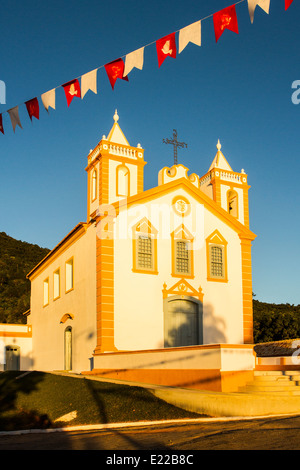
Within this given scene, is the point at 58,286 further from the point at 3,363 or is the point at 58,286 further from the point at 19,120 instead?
the point at 19,120

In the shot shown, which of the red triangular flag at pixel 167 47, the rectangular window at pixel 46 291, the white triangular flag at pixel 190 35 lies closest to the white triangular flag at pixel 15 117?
the red triangular flag at pixel 167 47

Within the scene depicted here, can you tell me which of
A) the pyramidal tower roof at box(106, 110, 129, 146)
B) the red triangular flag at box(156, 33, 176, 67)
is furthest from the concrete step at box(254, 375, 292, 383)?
the pyramidal tower roof at box(106, 110, 129, 146)

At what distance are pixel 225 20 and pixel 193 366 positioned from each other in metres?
9.44

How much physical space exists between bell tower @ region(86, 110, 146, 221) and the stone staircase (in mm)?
10709

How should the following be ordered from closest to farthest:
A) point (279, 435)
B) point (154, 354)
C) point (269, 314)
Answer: point (279, 435) → point (154, 354) → point (269, 314)

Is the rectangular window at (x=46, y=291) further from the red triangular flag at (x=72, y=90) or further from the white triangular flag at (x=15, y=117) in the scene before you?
the red triangular flag at (x=72, y=90)

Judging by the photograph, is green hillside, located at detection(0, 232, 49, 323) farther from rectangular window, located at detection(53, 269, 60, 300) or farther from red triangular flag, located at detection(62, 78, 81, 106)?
red triangular flag, located at detection(62, 78, 81, 106)

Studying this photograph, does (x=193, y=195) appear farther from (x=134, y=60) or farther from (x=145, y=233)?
(x=134, y=60)

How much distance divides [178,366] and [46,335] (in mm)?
14954

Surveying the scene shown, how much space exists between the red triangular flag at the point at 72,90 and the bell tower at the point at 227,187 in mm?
13994

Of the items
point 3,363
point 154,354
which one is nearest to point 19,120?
point 154,354

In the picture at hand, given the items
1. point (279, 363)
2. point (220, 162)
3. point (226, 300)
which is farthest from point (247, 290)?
point (220, 162)

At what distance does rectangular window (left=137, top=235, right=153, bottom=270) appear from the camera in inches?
846

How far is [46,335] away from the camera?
2916 centimetres
